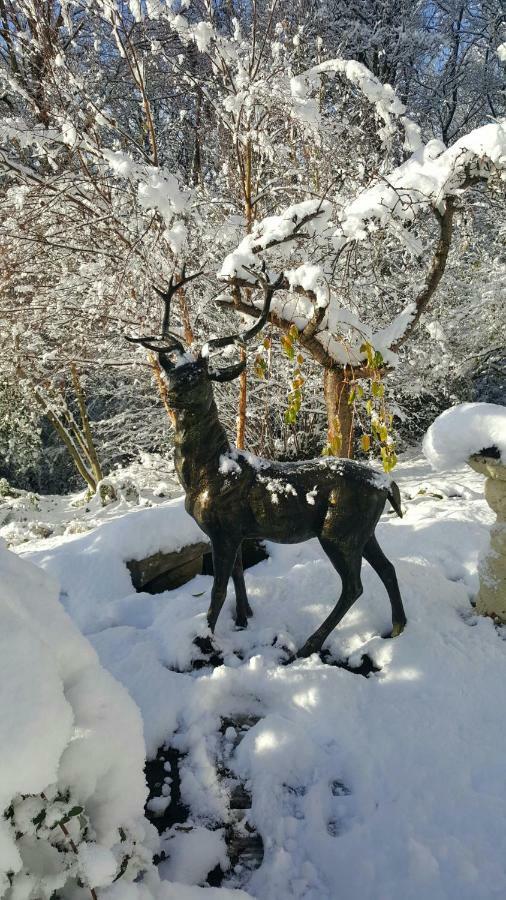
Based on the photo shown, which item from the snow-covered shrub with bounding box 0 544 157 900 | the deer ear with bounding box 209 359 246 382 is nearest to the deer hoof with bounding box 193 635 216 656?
the snow-covered shrub with bounding box 0 544 157 900

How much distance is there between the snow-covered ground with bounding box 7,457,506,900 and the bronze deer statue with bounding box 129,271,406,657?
1.08 feet

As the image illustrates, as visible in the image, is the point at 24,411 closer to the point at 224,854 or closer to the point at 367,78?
the point at 367,78

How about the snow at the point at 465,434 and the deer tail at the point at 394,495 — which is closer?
the snow at the point at 465,434

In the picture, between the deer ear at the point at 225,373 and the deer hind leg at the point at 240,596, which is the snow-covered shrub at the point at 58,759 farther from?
the deer hind leg at the point at 240,596

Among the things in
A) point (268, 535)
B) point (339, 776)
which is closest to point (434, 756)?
point (339, 776)

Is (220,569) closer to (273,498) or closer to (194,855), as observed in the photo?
(273,498)

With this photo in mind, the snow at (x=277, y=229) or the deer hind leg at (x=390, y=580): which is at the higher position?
the snow at (x=277, y=229)

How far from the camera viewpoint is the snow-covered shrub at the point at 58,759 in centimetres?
113

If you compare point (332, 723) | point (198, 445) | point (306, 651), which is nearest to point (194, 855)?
point (332, 723)

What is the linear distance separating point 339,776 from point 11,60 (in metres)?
7.95

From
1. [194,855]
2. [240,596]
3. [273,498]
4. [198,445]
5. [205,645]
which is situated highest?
[198,445]

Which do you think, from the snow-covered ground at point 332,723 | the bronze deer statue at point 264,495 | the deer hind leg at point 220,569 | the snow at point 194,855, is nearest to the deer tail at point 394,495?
the bronze deer statue at point 264,495

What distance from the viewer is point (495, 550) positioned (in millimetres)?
2939

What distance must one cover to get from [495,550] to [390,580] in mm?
642
